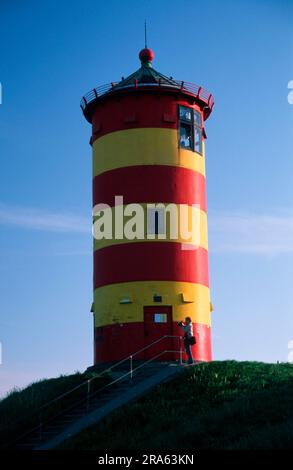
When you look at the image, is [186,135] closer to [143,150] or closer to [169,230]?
[143,150]

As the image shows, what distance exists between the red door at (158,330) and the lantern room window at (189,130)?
240 inches

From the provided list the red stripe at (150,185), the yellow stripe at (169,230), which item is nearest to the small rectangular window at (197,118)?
the red stripe at (150,185)

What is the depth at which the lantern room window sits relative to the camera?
27828 mm

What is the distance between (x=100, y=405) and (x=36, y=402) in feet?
9.15

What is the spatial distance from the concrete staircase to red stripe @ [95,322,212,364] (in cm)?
101

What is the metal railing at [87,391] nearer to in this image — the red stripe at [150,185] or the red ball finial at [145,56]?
the red stripe at [150,185]

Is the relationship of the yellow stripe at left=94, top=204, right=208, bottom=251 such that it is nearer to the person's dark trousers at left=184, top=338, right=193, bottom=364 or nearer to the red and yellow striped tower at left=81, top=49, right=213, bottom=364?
the red and yellow striped tower at left=81, top=49, right=213, bottom=364

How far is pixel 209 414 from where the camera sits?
19234mm

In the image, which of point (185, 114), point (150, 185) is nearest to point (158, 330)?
point (150, 185)

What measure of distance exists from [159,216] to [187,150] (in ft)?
9.41

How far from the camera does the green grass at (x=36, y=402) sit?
22.1m

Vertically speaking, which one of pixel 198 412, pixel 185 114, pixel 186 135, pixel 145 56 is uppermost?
pixel 145 56
